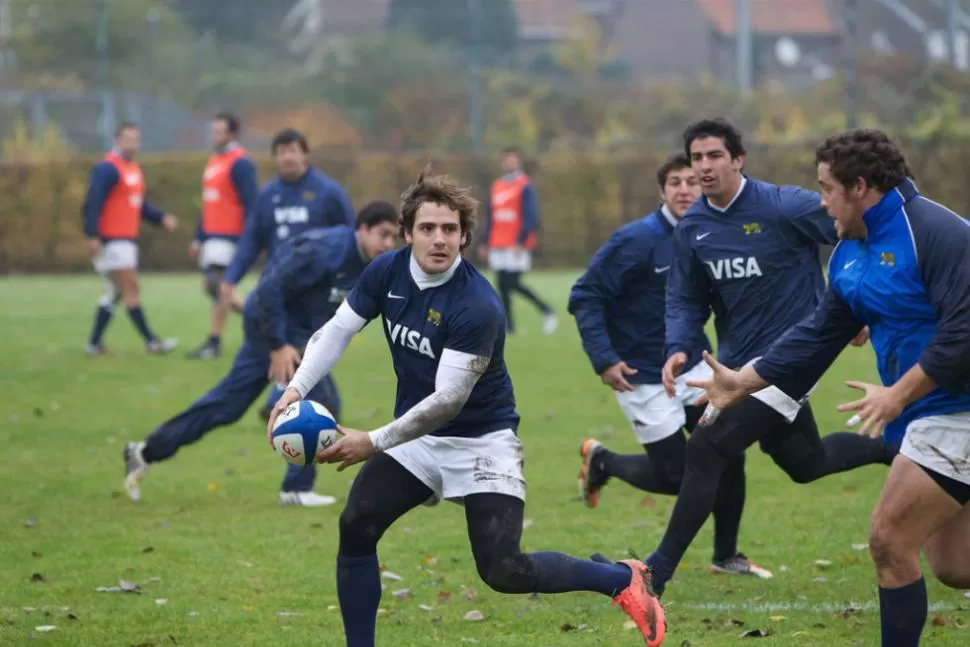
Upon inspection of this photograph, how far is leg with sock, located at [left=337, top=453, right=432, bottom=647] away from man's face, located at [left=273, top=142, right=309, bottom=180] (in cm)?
665

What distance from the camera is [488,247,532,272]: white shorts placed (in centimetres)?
2040

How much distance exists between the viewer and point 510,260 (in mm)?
20469

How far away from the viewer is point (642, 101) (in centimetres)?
3806

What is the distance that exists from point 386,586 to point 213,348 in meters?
9.82

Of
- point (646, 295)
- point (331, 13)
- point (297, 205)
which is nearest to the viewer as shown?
point (646, 295)

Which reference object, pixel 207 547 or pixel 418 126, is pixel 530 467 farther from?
pixel 418 126

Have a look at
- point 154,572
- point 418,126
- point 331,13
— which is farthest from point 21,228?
point 154,572

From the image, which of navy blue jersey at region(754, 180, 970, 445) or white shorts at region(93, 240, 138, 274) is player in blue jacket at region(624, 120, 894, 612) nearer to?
navy blue jersey at region(754, 180, 970, 445)

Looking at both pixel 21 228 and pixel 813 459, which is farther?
pixel 21 228

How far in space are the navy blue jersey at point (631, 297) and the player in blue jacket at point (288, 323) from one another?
1332 millimetres

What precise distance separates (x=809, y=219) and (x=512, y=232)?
1356 centimetres

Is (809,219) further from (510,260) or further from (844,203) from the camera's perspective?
(510,260)

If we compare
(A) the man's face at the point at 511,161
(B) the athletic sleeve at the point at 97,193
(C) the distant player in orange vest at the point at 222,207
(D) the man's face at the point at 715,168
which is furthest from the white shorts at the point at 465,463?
(A) the man's face at the point at 511,161

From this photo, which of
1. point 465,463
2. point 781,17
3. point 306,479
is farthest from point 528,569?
point 781,17
